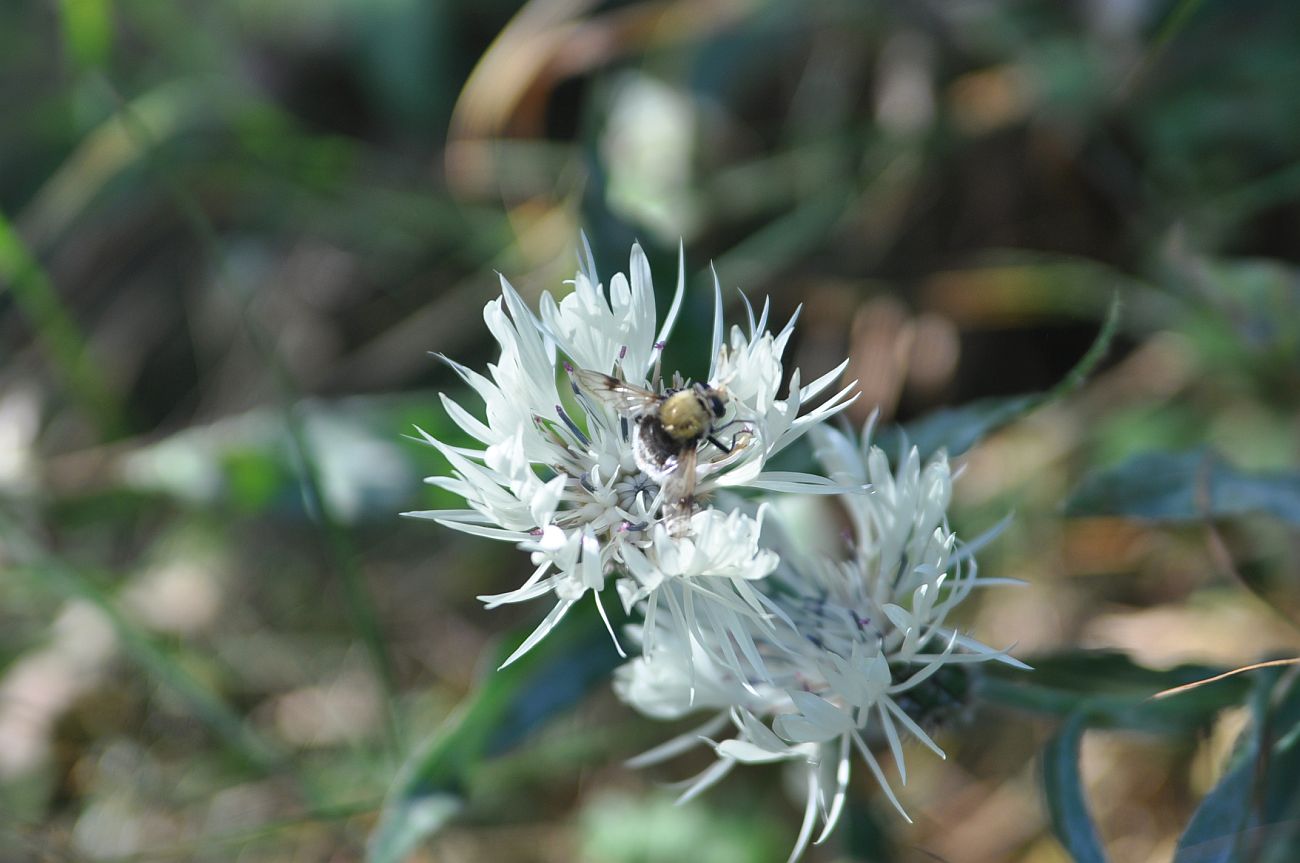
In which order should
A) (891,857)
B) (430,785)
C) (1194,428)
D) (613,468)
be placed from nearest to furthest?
(613,468), (430,785), (891,857), (1194,428)

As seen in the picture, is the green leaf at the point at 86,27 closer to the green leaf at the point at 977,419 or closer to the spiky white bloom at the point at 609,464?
the spiky white bloom at the point at 609,464

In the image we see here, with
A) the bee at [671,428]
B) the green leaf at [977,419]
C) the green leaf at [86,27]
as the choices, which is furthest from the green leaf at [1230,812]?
the green leaf at [86,27]

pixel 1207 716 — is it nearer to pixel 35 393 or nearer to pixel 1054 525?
pixel 1054 525

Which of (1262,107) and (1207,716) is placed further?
(1262,107)

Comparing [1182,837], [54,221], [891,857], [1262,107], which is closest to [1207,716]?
[1182,837]

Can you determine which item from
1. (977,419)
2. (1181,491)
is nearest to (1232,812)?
(1181,491)
